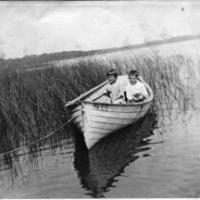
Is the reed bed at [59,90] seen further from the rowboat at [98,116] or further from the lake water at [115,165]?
the rowboat at [98,116]

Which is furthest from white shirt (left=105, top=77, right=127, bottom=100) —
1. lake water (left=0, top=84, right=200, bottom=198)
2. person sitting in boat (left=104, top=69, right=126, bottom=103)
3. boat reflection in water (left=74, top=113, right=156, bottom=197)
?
lake water (left=0, top=84, right=200, bottom=198)

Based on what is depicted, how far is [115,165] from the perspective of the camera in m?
5.07

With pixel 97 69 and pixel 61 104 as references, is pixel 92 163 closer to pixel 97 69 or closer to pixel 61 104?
pixel 61 104

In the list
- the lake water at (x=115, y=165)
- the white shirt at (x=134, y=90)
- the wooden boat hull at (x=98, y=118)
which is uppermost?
the white shirt at (x=134, y=90)

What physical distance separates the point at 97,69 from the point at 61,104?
1995 mm

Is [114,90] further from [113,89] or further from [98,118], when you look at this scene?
[98,118]

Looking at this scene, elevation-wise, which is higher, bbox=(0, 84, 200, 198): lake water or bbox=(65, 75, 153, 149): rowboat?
bbox=(65, 75, 153, 149): rowboat

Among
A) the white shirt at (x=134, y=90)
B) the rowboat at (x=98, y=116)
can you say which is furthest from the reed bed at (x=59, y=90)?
the rowboat at (x=98, y=116)

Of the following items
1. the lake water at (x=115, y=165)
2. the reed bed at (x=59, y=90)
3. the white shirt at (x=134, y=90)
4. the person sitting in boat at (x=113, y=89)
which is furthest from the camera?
the person sitting in boat at (x=113, y=89)

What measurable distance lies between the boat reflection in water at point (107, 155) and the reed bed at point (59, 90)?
0.91 meters

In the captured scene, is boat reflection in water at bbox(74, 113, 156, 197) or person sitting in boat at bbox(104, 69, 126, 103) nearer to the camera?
boat reflection in water at bbox(74, 113, 156, 197)

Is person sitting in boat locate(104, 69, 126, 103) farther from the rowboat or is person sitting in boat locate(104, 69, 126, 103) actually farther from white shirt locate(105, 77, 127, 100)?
the rowboat

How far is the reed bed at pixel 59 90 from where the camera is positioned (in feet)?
21.9

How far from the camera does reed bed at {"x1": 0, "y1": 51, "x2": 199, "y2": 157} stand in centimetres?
666
